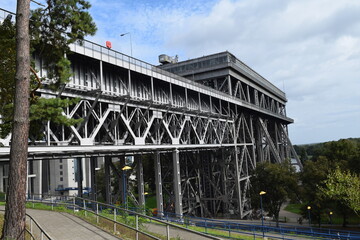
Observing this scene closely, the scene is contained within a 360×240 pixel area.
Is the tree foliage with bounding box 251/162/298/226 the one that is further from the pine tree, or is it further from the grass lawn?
the pine tree

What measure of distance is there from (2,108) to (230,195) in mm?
35491

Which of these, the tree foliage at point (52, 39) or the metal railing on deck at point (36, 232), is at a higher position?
the tree foliage at point (52, 39)

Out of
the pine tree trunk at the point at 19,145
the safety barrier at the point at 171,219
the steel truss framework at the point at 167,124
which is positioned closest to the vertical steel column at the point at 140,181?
the steel truss framework at the point at 167,124

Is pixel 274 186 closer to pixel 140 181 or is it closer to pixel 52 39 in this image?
pixel 140 181

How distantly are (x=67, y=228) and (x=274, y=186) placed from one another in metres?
31.8

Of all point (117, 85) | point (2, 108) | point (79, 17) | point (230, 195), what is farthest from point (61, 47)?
point (230, 195)

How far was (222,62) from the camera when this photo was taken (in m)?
45.1

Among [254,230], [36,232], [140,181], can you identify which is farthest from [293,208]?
[36,232]

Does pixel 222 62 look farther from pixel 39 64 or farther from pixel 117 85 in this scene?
pixel 39 64

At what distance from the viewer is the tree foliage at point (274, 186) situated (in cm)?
3938

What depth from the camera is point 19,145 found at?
9.32 meters

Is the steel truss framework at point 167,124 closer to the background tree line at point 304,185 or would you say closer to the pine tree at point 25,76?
the background tree line at point 304,185

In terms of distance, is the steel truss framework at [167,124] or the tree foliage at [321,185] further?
the tree foliage at [321,185]

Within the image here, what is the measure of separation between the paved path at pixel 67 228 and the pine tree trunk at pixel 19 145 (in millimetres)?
2596
